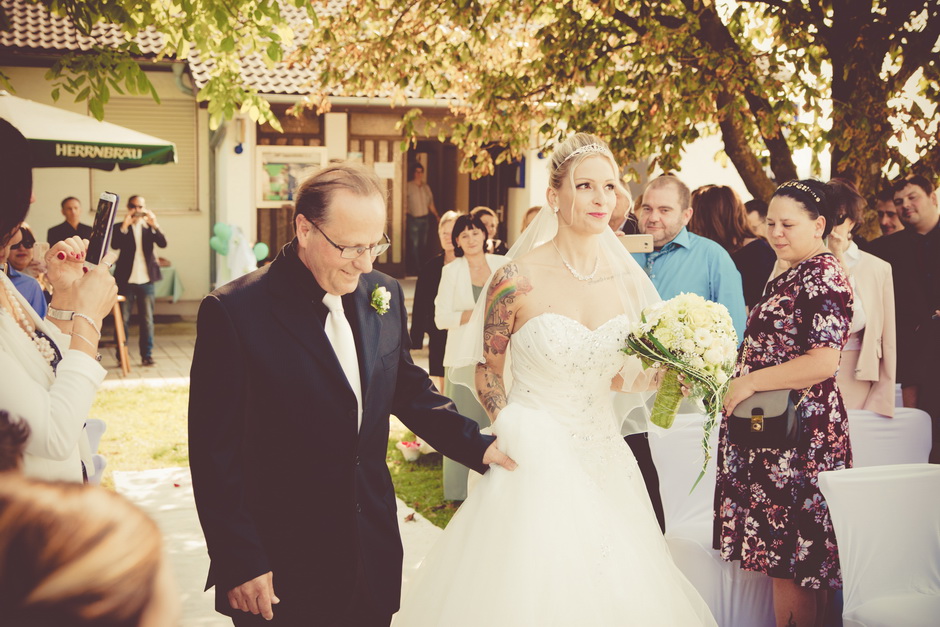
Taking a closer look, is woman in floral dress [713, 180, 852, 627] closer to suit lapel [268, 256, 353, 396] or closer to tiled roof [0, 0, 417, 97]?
suit lapel [268, 256, 353, 396]

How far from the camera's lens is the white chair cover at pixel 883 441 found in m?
4.49

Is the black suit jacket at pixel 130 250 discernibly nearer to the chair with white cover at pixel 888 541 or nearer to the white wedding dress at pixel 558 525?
the white wedding dress at pixel 558 525

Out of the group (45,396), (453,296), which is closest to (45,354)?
(45,396)

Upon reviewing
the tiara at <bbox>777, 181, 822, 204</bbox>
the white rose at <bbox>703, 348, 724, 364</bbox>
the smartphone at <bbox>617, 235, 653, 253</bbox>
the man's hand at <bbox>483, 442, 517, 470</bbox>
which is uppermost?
the tiara at <bbox>777, 181, 822, 204</bbox>

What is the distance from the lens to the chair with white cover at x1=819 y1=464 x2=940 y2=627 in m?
3.43

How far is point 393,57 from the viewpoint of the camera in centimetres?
846

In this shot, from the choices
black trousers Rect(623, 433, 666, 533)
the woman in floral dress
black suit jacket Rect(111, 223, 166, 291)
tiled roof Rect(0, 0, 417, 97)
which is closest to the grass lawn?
black trousers Rect(623, 433, 666, 533)

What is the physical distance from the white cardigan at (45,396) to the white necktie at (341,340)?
70 centimetres

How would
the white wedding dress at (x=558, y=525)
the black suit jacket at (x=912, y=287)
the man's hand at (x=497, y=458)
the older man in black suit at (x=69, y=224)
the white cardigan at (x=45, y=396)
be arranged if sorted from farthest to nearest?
the older man in black suit at (x=69, y=224)
the black suit jacket at (x=912, y=287)
the man's hand at (x=497, y=458)
the white wedding dress at (x=558, y=525)
the white cardigan at (x=45, y=396)

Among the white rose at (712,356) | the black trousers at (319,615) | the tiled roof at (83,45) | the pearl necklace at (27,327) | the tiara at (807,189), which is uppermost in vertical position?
the tiled roof at (83,45)

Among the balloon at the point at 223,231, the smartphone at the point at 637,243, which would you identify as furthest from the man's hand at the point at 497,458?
the balloon at the point at 223,231

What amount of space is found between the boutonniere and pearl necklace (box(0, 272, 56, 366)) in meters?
0.94

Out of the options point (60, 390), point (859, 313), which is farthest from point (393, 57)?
point (60, 390)

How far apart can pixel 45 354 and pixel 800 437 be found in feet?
9.56
